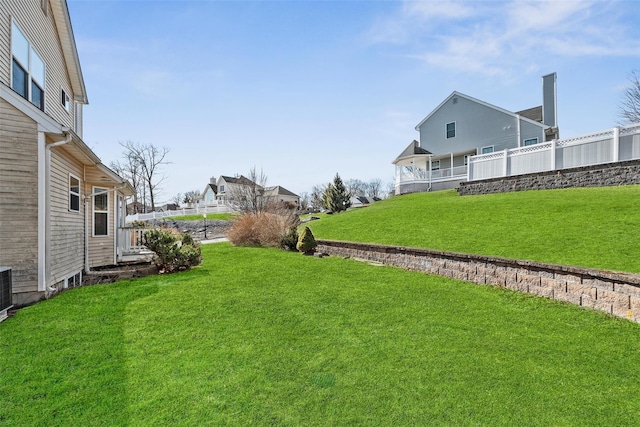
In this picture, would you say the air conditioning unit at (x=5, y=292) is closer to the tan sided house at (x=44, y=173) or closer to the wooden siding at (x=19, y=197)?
the tan sided house at (x=44, y=173)

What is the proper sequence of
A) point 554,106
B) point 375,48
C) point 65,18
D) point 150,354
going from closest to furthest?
1. point 150,354
2. point 65,18
3. point 375,48
4. point 554,106

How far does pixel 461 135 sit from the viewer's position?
2384 centimetres

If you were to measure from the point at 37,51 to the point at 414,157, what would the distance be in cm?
2165

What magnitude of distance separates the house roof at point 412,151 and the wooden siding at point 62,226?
2104cm

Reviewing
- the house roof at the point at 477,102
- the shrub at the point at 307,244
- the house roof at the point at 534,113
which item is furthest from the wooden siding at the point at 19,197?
the house roof at the point at 534,113

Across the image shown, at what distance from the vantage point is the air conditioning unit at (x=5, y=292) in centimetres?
468

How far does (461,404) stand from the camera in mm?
2957

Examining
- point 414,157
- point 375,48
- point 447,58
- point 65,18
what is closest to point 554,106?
point 414,157

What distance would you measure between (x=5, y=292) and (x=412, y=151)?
2404 centimetres

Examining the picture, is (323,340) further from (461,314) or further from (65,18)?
(65,18)

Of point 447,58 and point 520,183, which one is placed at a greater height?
point 447,58

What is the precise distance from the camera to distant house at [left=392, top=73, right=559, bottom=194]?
21219mm

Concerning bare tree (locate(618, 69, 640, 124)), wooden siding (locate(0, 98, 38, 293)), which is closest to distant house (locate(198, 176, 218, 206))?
wooden siding (locate(0, 98, 38, 293))

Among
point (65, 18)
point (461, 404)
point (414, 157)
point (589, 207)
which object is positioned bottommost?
point (461, 404)
